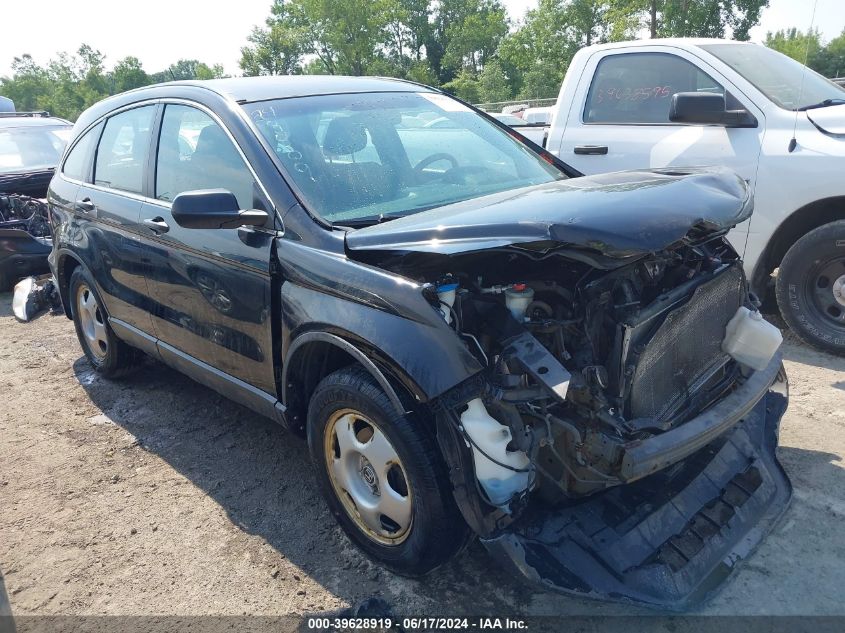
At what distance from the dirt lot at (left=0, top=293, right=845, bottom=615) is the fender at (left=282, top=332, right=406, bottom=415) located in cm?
73

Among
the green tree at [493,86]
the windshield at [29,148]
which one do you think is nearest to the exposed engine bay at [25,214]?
the windshield at [29,148]

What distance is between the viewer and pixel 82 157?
16.1 feet

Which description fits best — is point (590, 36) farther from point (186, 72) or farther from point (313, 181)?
point (186, 72)

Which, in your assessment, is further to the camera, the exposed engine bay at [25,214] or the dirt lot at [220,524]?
the exposed engine bay at [25,214]

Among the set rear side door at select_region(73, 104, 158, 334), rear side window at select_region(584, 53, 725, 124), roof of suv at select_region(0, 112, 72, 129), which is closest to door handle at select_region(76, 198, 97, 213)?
rear side door at select_region(73, 104, 158, 334)

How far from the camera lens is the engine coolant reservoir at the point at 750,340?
292cm

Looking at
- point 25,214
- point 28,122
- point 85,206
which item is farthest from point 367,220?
point 28,122

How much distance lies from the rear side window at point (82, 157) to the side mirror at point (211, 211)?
2.27 m

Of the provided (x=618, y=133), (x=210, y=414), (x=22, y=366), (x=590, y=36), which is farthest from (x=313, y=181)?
(x=590, y=36)

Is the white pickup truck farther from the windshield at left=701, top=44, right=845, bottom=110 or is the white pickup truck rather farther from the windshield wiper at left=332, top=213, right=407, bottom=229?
the windshield wiper at left=332, top=213, right=407, bottom=229

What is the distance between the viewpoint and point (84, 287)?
4906 millimetres

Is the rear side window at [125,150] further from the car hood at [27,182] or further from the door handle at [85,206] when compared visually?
the car hood at [27,182]

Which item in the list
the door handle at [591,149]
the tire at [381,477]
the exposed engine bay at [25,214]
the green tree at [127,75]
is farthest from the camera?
the green tree at [127,75]

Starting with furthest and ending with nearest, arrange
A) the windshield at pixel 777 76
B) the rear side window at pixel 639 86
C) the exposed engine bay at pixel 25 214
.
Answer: the exposed engine bay at pixel 25 214 < the rear side window at pixel 639 86 < the windshield at pixel 777 76
